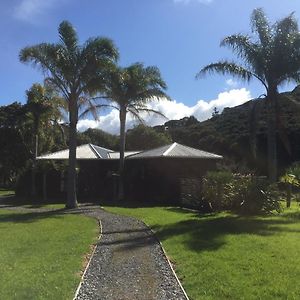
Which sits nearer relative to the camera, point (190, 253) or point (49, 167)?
point (190, 253)

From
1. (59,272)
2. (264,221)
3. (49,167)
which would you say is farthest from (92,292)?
(49,167)

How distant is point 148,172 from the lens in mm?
35375

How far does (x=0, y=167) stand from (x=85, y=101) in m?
37.4

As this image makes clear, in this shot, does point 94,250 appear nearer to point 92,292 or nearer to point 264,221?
point 92,292

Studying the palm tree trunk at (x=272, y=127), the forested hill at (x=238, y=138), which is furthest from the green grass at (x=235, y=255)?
the forested hill at (x=238, y=138)

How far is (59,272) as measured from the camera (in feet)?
34.2

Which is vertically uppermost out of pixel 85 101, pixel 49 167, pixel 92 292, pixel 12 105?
pixel 12 105

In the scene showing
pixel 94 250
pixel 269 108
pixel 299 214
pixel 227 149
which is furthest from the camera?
pixel 227 149

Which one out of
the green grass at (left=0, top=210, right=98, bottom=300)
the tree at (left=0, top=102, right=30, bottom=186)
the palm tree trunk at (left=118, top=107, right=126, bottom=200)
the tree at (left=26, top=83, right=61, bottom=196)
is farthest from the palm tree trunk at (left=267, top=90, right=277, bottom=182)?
the tree at (left=0, top=102, right=30, bottom=186)

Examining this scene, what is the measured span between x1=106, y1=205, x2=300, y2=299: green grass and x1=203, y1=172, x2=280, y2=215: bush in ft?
7.09

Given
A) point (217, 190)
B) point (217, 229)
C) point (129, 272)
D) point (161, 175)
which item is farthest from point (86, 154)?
point (129, 272)

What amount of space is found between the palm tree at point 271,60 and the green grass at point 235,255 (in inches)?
258

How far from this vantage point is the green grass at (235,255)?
884 centimetres

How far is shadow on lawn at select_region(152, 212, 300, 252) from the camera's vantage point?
46.7 feet
